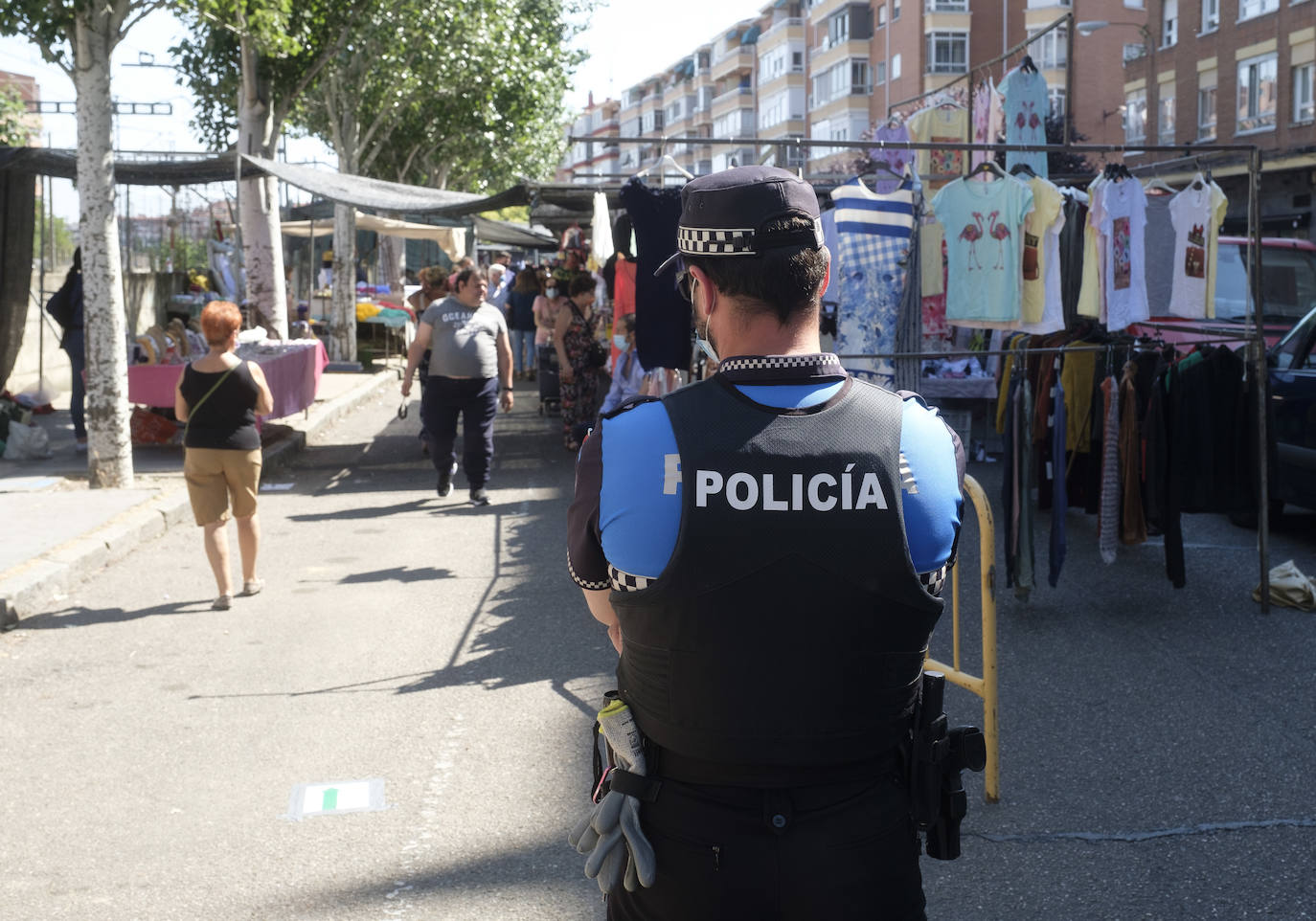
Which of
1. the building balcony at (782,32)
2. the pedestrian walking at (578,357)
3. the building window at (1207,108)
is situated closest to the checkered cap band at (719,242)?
the pedestrian walking at (578,357)

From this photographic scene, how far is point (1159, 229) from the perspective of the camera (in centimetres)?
777

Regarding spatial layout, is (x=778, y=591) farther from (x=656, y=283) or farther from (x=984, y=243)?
(x=984, y=243)

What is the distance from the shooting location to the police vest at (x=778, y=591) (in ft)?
6.60

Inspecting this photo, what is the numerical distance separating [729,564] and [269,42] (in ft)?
43.1

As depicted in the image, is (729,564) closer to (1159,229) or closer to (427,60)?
(1159,229)

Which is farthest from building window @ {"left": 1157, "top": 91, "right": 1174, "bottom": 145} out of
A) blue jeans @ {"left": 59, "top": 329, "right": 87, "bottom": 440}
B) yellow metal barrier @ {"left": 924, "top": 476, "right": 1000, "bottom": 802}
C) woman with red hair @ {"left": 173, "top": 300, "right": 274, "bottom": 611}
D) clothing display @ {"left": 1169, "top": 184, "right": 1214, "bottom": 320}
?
yellow metal barrier @ {"left": 924, "top": 476, "right": 1000, "bottom": 802}

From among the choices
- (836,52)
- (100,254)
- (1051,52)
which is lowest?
(100,254)

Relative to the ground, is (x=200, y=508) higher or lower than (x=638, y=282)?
lower

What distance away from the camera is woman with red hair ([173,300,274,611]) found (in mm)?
7652

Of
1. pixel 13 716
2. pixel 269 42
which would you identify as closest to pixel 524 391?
pixel 269 42

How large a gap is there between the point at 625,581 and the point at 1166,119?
41.6m

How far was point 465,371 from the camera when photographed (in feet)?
35.3

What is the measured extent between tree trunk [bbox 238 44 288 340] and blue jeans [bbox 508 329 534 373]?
3578 millimetres

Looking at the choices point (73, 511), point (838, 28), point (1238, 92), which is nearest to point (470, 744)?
point (73, 511)
